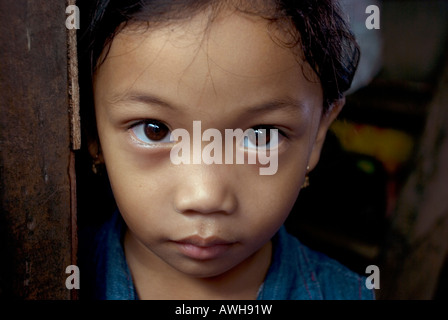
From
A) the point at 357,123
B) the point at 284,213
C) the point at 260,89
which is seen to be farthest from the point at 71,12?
the point at 357,123

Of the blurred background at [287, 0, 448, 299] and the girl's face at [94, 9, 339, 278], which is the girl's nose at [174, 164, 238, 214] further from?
the blurred background at [287, 0, 448, 299]

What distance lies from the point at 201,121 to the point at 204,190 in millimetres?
140

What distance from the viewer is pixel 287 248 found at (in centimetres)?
141

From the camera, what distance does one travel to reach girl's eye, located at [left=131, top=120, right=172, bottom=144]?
→ 1003mm

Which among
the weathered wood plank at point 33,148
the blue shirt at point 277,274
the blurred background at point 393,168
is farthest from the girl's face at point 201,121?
the blurred background at point 393,168

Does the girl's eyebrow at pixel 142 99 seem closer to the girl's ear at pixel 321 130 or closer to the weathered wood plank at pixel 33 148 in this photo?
the weathered wood plank at pixel 33 148

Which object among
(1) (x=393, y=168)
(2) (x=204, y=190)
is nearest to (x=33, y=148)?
(2) (x=204, y=190)

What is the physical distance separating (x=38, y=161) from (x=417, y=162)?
5.63 ft

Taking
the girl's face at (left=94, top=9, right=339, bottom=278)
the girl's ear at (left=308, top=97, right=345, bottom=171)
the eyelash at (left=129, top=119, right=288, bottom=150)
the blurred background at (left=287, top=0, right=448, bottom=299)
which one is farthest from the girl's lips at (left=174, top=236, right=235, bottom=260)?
the blurred background at (left=287, top=0, right=448, bottom=299)

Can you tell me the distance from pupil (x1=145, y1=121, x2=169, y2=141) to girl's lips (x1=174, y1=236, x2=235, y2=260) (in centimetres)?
23

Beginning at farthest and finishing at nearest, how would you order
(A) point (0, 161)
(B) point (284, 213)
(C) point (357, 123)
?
1. (C) point (357, 123)
2. (B) point (284, 213)
3. (A) point (0, 161)
